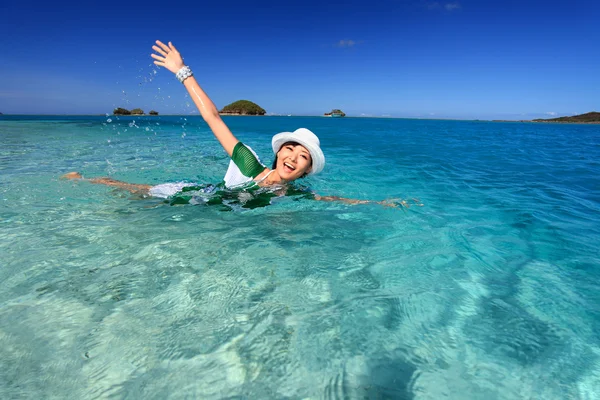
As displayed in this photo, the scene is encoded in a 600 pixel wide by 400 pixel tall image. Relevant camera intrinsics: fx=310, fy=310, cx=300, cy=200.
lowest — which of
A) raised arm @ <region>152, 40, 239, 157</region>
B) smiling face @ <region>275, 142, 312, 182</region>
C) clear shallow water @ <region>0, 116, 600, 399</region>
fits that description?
clear shallow water @ <region>0, 116, 600, 399</region>

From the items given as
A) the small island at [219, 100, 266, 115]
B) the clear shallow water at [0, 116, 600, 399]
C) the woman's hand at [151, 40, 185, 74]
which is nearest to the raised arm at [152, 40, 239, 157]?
the woman's hand at [151, 40, 185, 74]

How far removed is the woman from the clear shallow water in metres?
0.56

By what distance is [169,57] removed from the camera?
4.43m

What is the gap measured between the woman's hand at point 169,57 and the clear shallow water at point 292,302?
217cm

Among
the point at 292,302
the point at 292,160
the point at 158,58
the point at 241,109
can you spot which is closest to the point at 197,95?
the point at 158,58

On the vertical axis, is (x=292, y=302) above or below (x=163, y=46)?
below

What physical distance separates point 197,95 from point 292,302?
3142mm

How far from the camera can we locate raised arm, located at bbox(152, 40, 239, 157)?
4.27 metres

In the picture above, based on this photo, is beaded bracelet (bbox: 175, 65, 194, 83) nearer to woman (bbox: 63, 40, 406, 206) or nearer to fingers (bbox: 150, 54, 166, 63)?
woman (bbox: 63, 40, 406, 206)

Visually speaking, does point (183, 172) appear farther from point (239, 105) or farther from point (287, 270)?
point (239, 105)

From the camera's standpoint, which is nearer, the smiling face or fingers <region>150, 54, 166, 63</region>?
fingers <region>150, 54, 166, 63</region>

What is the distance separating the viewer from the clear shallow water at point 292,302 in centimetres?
195

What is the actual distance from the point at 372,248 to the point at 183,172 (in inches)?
287

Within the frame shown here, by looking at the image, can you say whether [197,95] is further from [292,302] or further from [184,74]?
[292,302]
